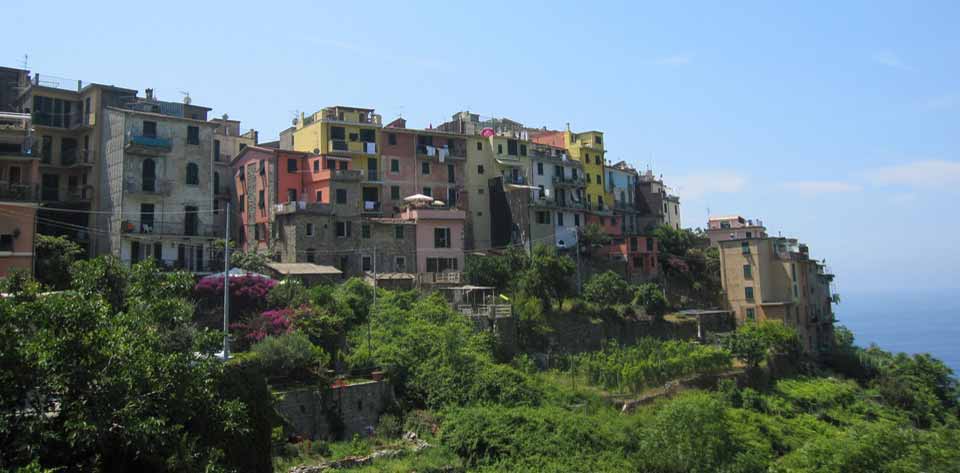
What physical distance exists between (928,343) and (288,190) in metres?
193

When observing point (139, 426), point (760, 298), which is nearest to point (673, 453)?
point (139, 426)

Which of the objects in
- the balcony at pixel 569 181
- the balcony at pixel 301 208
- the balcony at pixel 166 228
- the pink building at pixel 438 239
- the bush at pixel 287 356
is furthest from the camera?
the balcony at pixel 569 181

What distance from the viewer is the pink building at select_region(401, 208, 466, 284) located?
53094 mm

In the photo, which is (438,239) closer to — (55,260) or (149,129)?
(149,129)

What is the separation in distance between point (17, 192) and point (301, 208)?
15816 mm

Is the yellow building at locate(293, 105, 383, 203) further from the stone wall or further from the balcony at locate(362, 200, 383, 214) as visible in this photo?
the stone wall

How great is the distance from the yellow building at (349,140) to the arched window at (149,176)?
38.6 feet

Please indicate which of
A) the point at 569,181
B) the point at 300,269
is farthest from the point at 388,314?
the point at 569,181

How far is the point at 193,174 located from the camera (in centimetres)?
4822

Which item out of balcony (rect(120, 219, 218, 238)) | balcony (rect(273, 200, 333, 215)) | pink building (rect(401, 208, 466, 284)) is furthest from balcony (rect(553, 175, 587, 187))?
balcony (rect(120, 219, 218, 238))

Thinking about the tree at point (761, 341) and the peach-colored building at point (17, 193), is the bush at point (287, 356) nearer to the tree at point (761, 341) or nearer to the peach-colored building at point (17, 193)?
the peach-colored building at point (17, 193)

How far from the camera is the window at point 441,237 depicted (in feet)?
176

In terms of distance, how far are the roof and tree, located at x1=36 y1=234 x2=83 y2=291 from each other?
34.0ft

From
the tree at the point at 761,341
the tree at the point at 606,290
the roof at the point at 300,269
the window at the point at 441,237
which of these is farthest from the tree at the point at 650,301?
the roof at the point at 300,269
